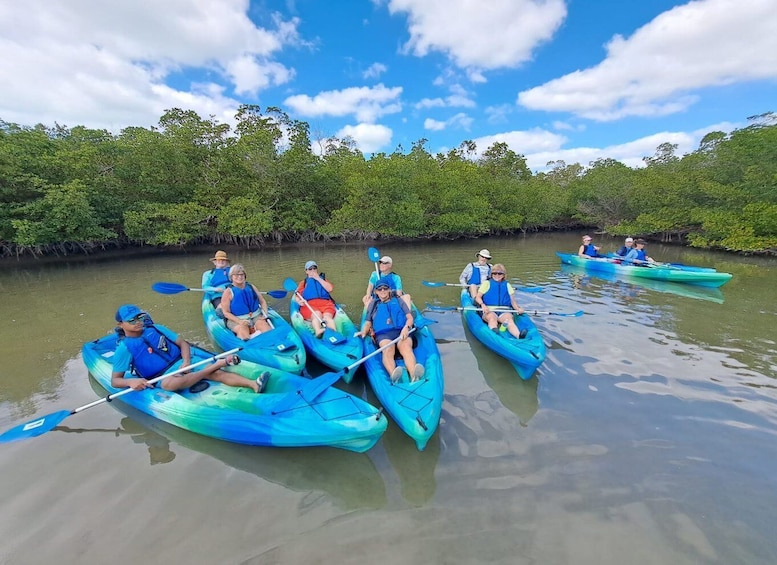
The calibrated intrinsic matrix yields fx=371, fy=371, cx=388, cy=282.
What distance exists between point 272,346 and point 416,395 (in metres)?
2.18

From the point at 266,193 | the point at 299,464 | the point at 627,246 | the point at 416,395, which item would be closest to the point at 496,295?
the point at 416,395

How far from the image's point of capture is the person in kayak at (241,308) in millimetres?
5566

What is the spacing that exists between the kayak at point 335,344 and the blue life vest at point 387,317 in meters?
0.35

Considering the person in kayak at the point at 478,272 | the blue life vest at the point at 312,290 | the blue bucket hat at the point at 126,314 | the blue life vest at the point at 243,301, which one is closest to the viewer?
the blue bucket hat at the point at 126,314

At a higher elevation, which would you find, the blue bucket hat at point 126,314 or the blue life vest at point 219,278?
the blue bucket hat at point 126,314

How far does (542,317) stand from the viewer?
7348 millimetres

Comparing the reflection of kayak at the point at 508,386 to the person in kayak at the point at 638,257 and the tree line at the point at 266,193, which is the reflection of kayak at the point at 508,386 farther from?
the tree line at the point at 266,193

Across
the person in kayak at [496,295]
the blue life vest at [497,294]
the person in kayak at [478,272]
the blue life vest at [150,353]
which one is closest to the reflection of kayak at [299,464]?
the blue life vest at [150,353]

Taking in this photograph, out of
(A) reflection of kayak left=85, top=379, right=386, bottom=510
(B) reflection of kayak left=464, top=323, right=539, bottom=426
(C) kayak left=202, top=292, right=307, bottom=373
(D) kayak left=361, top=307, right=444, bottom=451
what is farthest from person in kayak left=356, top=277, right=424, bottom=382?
(A) reflection of kayak left=85, top=379, right=386, bottom=510

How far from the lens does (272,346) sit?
16.0 feet

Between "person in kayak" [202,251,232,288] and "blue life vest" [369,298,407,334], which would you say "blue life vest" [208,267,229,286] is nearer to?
"person in kayak" [202,251,232,288]

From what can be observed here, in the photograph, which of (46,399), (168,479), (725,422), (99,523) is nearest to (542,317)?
(725,422)

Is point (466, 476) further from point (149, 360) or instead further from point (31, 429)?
point (31, 429)

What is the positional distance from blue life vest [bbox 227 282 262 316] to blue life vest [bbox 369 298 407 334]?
2.06m
